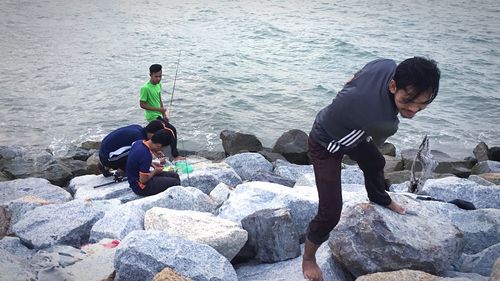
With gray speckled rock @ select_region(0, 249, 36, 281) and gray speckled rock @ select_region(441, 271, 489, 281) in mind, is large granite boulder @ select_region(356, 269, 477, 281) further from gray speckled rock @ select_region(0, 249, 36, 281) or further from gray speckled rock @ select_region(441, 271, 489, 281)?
gray speckled rock @ select_region(0, 249, 36, 281)

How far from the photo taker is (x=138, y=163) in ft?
19.4

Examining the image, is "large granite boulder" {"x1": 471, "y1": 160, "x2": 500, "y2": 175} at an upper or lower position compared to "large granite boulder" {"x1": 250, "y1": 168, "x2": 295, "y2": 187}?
lower

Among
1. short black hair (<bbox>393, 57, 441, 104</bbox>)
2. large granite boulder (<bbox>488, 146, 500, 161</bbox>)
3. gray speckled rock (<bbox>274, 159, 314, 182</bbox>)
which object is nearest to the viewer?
short black hair (<bbox>393, 57, 441, 104</bbox>)

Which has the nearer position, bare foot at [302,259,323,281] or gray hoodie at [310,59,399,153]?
gray hoodie at [310,59,399,153]

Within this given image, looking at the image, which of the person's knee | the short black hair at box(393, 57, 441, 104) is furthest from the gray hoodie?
the person's knee

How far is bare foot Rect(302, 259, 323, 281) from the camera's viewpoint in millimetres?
3732

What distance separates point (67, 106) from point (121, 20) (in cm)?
1169

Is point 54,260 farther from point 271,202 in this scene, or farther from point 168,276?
point 271,202

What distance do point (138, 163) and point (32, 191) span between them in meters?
1.77

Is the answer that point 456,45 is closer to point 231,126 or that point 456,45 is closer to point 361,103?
point 231,126

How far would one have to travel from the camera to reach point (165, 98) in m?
14.0

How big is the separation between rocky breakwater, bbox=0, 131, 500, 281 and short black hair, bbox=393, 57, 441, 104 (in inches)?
49.0

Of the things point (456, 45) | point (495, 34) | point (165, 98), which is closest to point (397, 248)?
point (165, 98)

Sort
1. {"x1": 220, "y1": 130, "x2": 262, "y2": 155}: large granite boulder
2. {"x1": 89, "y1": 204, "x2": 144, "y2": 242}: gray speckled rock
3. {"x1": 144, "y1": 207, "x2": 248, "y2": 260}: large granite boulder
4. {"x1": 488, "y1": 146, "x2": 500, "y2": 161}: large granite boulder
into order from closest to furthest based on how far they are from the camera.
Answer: {"x1": 144, "y1": 207, "x2": 248, "y2": 260}: large granite boulder → {"x1": 89, "y1": 204, "x2": 144, "y2": 242}: gray speckled rock → {"x1": 220, "y1": 130, "x2": 262, "y2": 155}: large granite boulder → {"x1": 488, "y1": 146, "x2": 500, "y2": 161}: large granite boulder
